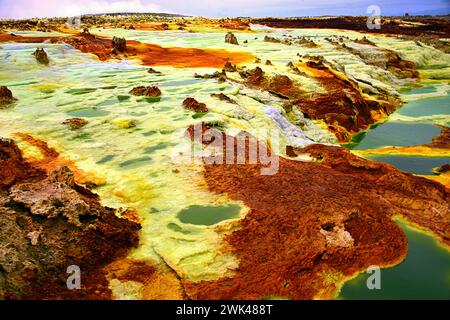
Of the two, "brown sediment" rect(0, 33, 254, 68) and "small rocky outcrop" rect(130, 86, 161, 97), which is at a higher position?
"brown sediment" rect(0, 33, 254, 68)

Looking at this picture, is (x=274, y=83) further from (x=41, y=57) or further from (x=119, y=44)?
(x=119, y=44)

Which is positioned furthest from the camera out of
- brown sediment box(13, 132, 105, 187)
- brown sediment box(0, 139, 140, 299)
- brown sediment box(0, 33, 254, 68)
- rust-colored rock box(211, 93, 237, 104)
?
brown sediment box(0, 33, 254, 68)

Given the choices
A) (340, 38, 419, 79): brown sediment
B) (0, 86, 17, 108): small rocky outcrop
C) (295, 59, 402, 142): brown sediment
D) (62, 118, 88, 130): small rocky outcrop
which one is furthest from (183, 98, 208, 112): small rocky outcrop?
(340, 38, 419, 79): brown sediment

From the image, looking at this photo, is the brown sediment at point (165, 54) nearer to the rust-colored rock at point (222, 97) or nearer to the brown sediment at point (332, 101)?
the brown sediment at point (332, 101)

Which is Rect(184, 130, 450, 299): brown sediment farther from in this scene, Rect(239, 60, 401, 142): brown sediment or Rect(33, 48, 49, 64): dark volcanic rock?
Rect(33, 48, 49, 64): dark volcanic rock

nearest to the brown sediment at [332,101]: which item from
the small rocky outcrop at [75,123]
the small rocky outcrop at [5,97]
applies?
the small rocky outcrop at [75,123]

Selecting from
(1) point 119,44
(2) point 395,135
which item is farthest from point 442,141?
(1) point 119,44
